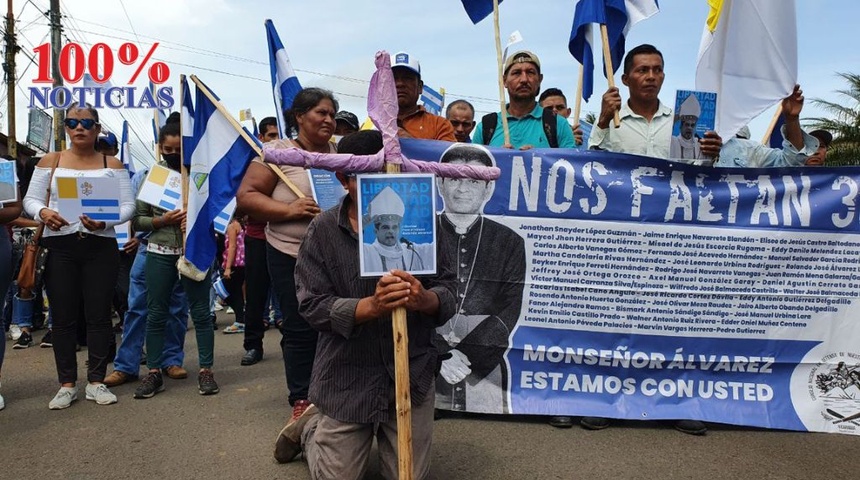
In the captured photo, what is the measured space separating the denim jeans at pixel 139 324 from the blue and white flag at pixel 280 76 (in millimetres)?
1640

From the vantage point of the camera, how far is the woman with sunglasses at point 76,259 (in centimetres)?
445

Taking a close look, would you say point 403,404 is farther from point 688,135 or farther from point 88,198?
point 88,198

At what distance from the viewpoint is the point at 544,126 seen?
4.48 metres

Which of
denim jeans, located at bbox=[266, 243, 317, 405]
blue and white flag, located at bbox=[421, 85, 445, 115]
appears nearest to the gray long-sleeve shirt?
denim jeans, located at bbox=[266, 243, 317, 405]

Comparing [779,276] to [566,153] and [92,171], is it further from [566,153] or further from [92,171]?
[92,171]

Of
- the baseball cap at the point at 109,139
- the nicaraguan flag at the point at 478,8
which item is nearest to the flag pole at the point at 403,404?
the nicaraguan flag at the point at 478,8

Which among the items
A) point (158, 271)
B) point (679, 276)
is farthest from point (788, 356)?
point (158, 271)

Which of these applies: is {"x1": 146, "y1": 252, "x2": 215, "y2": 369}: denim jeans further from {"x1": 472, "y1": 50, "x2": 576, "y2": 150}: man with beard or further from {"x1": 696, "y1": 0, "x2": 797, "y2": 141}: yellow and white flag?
{"x1": 696, "y1": 0, "x2": 797, "y2": 141}: yellow and white flag

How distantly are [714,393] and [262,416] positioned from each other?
2.83m

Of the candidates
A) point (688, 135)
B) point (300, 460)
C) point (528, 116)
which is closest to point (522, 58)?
point (528, 116)

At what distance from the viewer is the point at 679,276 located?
158 inches

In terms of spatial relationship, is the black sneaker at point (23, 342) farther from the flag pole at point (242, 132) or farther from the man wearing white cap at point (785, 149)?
the man wearing white cap at point (785, 149)

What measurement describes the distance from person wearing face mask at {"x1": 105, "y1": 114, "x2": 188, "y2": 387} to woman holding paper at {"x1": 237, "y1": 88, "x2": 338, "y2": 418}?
1.57 m

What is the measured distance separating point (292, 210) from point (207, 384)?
183cm
